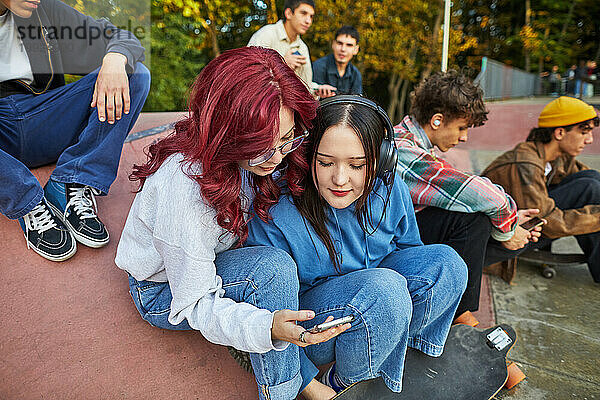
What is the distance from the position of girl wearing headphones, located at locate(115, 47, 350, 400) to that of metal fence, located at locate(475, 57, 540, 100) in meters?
7.93

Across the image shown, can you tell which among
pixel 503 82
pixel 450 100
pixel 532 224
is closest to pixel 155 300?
pixel 450 100

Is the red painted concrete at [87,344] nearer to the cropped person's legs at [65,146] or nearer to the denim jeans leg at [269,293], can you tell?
the cropped person's legs at [65,146]

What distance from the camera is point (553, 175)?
Answer: 2.89m

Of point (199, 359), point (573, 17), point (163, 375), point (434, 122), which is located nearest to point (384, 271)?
point (199, 359)

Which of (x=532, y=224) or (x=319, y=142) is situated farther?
(x=532, y=224)

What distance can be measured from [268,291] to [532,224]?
174 cm

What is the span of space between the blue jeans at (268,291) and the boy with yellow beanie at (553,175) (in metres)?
1.50

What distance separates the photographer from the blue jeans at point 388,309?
1.34 m

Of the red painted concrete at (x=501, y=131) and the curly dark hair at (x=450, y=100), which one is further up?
the curly dark hair at (x=450, y=100)

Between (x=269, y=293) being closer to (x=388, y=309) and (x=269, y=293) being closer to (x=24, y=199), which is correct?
(x=388, y=309)

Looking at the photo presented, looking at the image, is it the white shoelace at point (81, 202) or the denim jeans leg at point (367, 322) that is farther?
the white shoelace at point (81, 202)

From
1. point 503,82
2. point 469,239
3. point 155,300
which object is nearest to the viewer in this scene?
point 155,300

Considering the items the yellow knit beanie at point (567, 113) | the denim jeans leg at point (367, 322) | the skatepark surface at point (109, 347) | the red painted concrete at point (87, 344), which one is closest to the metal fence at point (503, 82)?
the yellow knit beanie at point (567, 113)

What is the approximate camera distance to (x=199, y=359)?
5.09 ft
